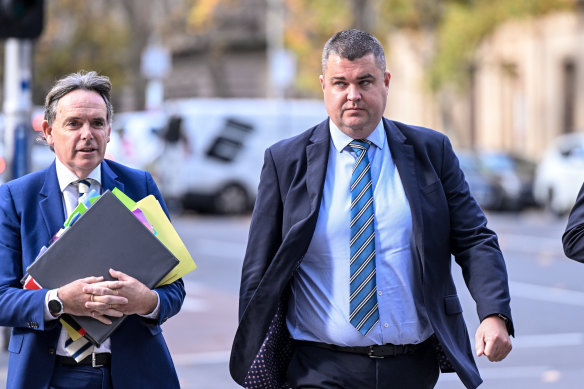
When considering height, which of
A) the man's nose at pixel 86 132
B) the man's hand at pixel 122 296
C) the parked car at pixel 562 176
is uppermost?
the man's nose at pixel 86 132

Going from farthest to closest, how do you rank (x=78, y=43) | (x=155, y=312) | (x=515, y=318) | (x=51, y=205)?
1. (x=78, y=43)
2. (x=515, y=318)
3. (x=51, y=205)
4. (x=155, y=312)

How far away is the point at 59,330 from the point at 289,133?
2572 cm

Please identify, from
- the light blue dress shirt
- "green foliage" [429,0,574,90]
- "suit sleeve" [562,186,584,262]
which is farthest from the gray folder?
"green foliage" [429,0,574,90]

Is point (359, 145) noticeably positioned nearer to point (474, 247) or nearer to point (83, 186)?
point (474, 247)

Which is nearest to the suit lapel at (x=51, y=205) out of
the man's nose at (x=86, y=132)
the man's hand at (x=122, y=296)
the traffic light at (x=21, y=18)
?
the man's nose at (x=86, y=132)

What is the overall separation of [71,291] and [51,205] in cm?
39

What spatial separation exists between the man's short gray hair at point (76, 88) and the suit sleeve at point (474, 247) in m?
1.21

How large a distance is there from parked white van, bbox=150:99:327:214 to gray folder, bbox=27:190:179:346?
80.3ft

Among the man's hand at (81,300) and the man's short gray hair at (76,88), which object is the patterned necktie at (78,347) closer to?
the man's hand at (81,300)

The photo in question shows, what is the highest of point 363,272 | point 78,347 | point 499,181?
point 363,272

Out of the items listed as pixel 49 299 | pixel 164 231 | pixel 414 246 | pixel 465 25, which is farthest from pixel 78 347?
pixel 465 25

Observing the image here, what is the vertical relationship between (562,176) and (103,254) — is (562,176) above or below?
below

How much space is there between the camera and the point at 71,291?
3957 mm

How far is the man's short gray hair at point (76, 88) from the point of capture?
13.9ft
